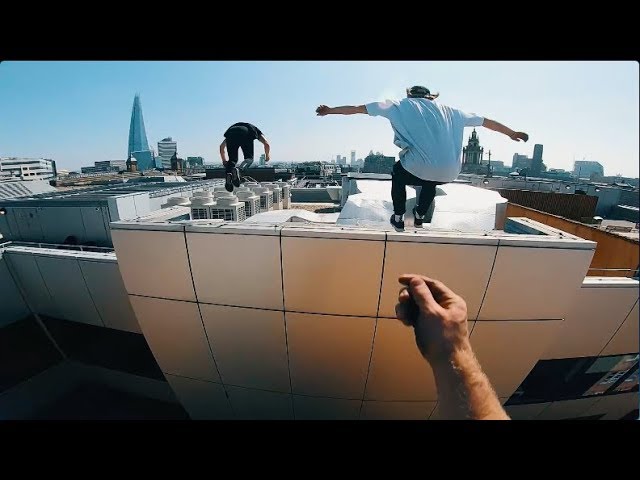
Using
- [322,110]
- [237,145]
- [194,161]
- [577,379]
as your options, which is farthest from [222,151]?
[194,161]

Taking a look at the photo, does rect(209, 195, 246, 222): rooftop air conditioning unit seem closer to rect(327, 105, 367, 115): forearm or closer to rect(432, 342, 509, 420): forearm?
rect(327, 105, 367, 115): forearm

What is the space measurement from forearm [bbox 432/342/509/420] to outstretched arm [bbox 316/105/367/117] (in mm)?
3150

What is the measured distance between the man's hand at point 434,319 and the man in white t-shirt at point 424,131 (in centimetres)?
209

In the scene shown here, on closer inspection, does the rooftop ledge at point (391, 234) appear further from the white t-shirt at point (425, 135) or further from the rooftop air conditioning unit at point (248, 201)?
the rooftop air conditioning unit at point (248, 201)

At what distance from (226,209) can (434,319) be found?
224 inches

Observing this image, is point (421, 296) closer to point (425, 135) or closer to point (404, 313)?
point (404, 313)

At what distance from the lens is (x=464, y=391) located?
1665mm

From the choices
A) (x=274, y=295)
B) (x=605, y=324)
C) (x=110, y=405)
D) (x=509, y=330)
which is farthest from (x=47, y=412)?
(x=605, y=324)

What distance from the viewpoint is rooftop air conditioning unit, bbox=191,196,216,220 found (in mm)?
6105

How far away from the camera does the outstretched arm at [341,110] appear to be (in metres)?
3.48

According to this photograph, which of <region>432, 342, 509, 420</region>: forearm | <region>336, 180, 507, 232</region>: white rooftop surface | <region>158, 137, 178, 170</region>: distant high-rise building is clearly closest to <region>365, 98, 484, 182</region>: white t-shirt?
<region>336, 180, 507, 232</region>: white rooftop surface

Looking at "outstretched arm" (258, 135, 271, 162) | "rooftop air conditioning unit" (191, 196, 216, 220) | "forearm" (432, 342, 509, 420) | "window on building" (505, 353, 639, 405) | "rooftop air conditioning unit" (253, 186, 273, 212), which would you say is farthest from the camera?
"rooftop air conditioning unit" (253, 186, 273, 212)

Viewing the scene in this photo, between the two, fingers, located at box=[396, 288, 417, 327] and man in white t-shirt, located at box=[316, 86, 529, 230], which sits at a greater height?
man in white t-shirt, located at box=[316, 86, 529, 230]
